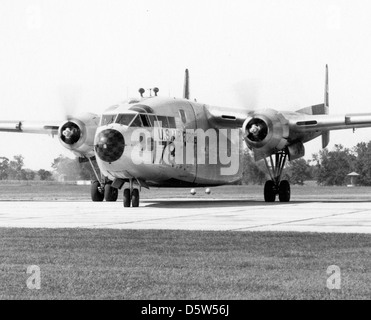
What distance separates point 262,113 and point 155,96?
197 inches

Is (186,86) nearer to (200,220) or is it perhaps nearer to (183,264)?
(200,220)

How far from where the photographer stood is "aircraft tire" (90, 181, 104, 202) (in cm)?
3941

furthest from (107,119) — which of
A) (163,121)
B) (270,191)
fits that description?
(270,191)

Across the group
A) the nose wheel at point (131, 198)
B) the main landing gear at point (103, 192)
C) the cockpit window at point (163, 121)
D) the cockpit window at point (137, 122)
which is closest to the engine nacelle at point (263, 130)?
the cockpit window at point (163, 121)

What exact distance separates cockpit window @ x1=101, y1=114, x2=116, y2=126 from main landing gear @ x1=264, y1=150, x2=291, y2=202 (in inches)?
390

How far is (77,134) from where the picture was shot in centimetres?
3712

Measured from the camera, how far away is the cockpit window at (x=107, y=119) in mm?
32750

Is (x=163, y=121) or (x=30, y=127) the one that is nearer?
(x=163, y=121)

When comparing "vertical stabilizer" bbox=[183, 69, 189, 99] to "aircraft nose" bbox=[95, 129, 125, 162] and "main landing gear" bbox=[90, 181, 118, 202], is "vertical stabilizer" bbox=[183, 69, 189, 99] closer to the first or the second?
"main landing gear" bbox=[90, 181, 118, 202]

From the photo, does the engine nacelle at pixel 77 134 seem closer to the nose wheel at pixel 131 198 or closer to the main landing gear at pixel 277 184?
the nose wheel at pixel 131 198

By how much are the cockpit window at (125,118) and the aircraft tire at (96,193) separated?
301 inches

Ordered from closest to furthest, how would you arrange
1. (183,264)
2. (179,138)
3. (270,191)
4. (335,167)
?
(183,264), (179,138), (270,191), (335,167)

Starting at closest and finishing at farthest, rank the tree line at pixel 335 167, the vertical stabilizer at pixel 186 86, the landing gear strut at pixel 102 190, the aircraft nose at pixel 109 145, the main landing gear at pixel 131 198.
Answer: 1. the aircraft nose at pixel 109 145
2. the main landing gear at pixel 131 198
3. the landing gear strut at pixel 102 190
4. the vertical stabilizer at pixel 186 86
5. the tree line at pixel 335 167
